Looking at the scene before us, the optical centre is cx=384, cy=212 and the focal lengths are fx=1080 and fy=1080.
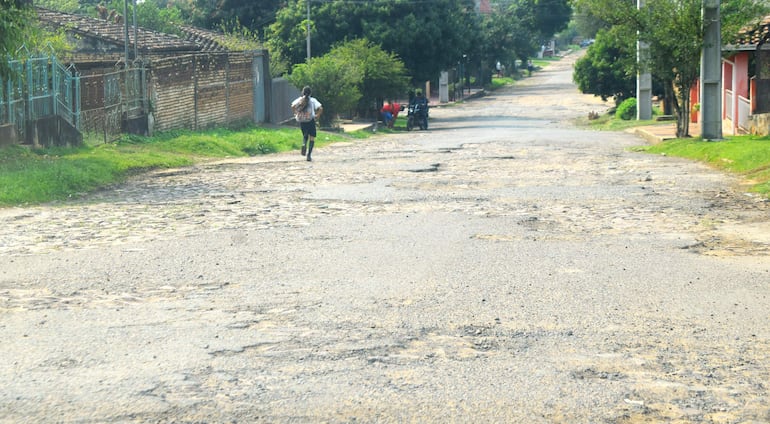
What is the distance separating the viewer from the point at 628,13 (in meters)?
27.8

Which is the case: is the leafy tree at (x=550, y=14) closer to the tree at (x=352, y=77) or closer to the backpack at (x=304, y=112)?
the tree at (x=352, y=77)

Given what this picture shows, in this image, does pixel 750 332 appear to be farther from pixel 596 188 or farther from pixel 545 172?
pixel 545 172

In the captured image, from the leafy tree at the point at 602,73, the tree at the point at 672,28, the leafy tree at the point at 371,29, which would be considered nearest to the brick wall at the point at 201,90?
the tree at the point at 672,28

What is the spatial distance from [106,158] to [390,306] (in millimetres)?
13665

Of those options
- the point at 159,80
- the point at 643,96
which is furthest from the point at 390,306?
the point at 643,96

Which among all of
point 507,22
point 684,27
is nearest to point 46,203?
point 684,27

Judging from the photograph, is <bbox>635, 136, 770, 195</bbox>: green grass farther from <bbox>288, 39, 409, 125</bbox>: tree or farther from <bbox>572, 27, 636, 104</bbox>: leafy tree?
<bbox>572, 27, 636, 104</bbox>: leafy tree

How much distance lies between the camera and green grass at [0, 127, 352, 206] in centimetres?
1563

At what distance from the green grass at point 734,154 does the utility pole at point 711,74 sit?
0.48 m

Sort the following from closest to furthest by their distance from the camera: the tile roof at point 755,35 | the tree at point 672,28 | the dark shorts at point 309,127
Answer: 1. the dark shorts at point 309,127
2. the tree at point 672,28
3. the tile roof at point 755,35

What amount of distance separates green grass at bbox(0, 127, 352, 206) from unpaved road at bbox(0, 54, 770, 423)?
2.86 feet

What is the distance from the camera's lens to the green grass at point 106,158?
1563 cm

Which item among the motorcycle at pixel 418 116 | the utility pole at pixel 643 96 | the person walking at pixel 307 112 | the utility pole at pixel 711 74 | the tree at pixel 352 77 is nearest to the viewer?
the person walking at pixel 307 112

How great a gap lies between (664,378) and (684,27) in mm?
21624
